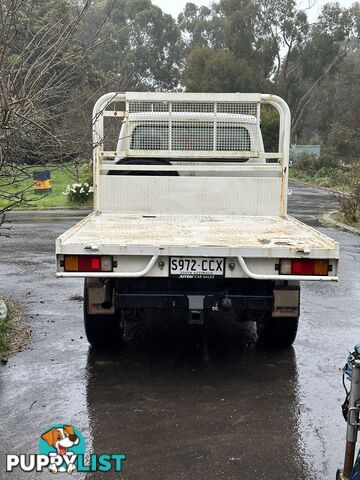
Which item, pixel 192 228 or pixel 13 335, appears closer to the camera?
pixel 192 228

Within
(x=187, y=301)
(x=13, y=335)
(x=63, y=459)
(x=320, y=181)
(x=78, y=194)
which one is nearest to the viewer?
(x=63, y=459)

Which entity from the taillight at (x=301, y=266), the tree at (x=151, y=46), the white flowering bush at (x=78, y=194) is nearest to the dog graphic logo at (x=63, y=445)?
the taillight at (x=301, y=266)

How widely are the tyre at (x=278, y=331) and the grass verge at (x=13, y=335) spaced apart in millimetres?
2310

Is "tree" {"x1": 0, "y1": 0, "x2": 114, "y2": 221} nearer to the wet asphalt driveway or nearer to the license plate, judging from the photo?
the license plate

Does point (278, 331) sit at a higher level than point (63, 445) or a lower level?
higher

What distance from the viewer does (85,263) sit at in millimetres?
4320

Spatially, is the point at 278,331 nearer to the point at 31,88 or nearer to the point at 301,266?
the point at 301,266

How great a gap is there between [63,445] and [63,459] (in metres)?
0.16

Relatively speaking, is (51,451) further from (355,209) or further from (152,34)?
(152,34)

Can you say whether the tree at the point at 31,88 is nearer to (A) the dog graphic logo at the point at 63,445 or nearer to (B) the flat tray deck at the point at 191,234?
(B) the flat tray deck at the point at 191,234

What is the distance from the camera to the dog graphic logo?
137 inches

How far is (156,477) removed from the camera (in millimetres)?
3316

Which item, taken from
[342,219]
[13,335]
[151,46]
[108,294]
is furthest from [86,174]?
[151,46]

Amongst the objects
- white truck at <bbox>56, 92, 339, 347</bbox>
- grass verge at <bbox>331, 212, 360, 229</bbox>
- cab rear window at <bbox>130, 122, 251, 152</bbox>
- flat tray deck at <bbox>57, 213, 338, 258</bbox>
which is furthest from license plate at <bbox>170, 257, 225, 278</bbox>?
grass verge at <bbox>331, 212, 360, 229</bbox>
